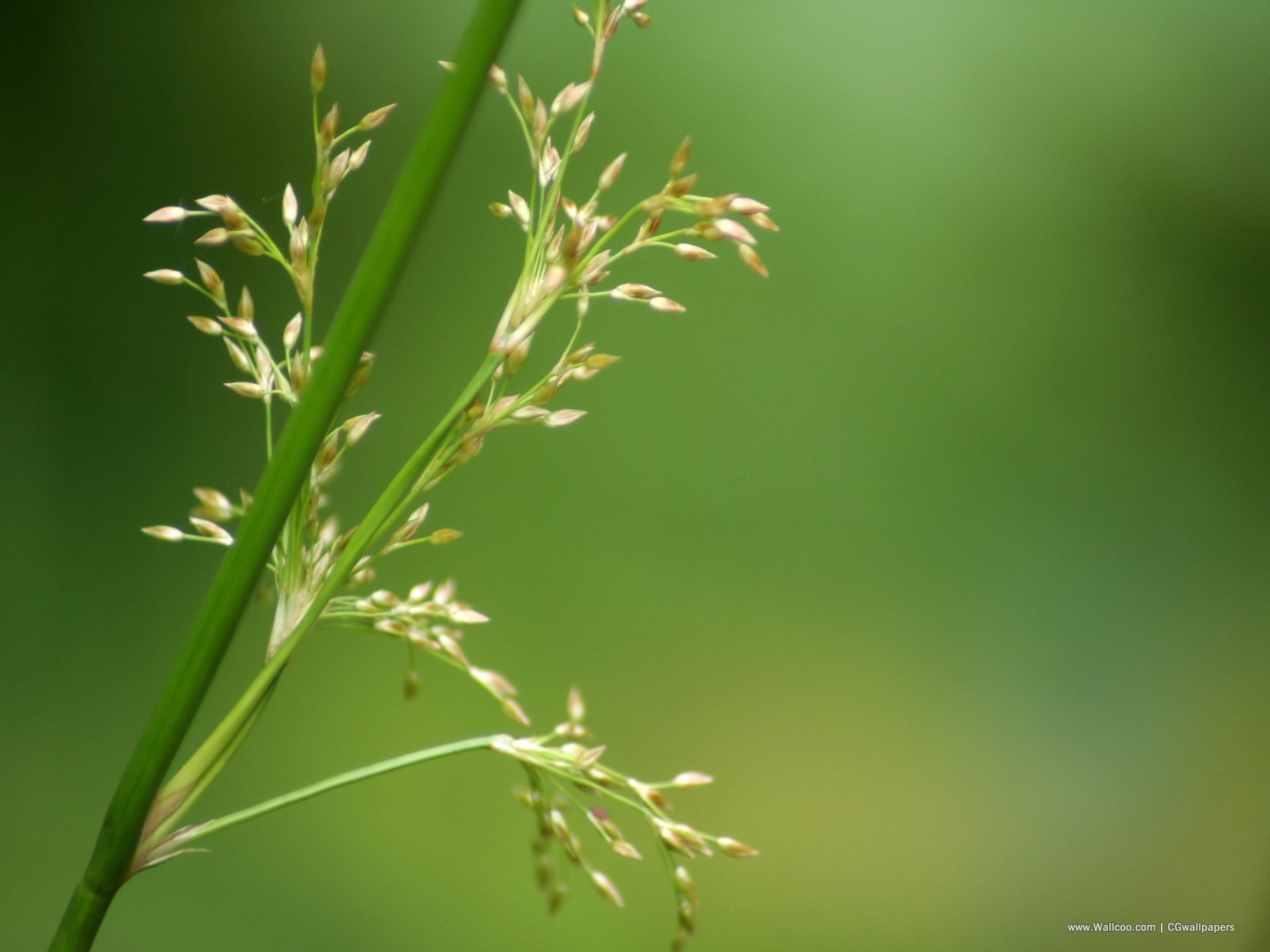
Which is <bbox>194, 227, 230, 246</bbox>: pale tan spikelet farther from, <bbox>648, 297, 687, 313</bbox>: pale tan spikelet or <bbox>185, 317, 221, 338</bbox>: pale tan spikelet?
<bbox>648, 297, 687, 313</bbox>: pale tan spikelet

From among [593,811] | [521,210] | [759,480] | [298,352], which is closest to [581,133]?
[521,210]

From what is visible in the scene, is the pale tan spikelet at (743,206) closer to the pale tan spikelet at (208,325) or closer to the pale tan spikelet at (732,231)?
the pale tan spikelet at (732,231)

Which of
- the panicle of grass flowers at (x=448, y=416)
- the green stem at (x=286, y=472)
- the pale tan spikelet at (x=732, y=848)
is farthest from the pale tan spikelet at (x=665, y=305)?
the pale tan spikelet at (x=732, y=848)

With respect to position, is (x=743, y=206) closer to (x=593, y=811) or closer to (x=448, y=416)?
(x=448, y=416)

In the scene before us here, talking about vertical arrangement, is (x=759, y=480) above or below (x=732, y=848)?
above

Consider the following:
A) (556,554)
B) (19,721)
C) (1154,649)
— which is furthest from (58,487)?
(1154,649)
